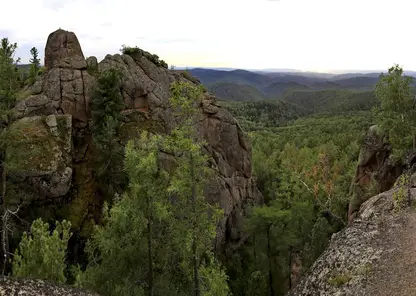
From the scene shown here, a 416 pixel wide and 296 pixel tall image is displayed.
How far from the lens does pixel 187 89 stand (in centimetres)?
1888

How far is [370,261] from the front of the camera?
56.5 ft

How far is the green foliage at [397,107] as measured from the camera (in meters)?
40.6

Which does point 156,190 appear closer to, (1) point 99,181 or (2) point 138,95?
(1) point 99,181

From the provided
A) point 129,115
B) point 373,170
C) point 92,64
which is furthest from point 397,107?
point 92,64

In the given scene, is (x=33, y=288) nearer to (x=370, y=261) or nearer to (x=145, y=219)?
(x=145, y=219)

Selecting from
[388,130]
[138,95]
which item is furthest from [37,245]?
[388,130]

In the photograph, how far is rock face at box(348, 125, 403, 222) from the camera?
41.5 m

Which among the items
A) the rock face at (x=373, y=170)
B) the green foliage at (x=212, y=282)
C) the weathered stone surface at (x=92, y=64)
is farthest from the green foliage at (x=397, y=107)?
the weathered stone surface at (x=92, y=64)

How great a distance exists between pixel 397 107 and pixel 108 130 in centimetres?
3222

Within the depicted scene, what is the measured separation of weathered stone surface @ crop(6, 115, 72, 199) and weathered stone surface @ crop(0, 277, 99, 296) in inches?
624

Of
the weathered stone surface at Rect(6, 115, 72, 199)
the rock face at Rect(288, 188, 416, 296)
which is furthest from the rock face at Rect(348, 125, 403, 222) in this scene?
the weathered stone surface at Rect(6, 115, 72, 199)

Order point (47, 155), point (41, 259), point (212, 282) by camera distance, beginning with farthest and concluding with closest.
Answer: point (47, 155), point (212, 282), point (41, 259)

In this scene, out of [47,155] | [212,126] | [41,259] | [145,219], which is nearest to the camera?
[41,259]

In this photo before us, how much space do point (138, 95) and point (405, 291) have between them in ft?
112
